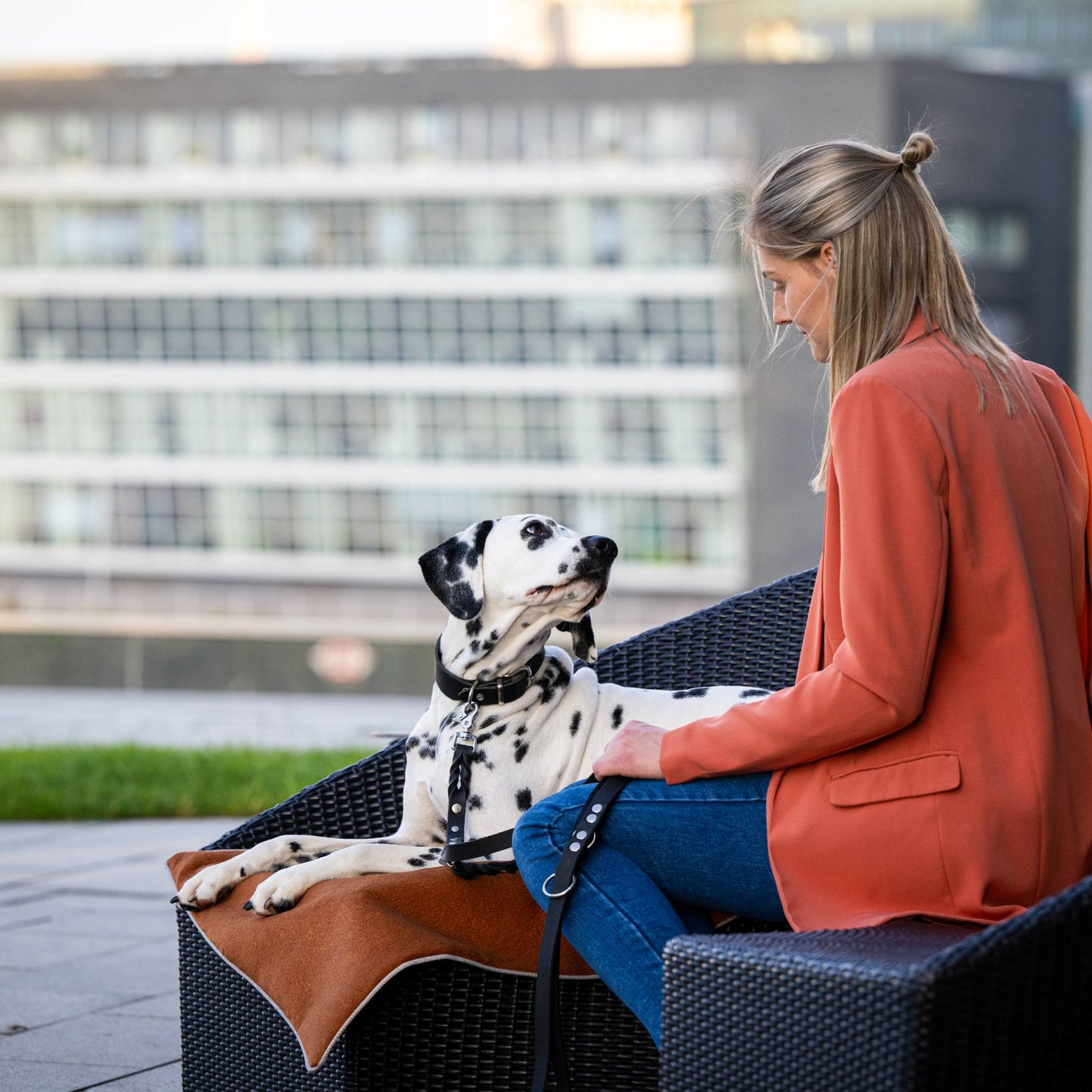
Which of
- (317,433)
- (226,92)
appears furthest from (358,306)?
Result: (226,92)

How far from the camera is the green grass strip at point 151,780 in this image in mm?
7832

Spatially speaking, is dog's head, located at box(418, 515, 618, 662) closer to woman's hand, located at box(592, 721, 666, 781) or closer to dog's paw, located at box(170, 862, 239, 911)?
dog's paw, located at box(170, 862, 239, 911)

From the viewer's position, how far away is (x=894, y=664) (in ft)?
7.10

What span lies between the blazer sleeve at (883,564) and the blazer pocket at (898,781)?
6cm

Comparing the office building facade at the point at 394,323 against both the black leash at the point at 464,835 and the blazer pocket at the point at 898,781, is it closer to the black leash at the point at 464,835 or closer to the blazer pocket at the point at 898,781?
the black leash at the point at 464,835

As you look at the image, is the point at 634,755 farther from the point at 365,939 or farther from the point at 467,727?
the point at 467,727

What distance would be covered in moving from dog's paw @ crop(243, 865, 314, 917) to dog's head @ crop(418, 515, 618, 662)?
69cm

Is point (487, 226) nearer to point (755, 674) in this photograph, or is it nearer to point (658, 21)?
point (658, 21)

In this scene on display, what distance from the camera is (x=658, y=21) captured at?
89625 mm

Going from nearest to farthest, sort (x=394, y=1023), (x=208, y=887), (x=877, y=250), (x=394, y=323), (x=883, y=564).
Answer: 1. (x=883, y=564)
2. (x=877, y=250)
3. (x=394, y=1023)
4. (x=208, y=887)
5. (x=394, y=323)

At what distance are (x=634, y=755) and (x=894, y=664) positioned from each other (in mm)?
526

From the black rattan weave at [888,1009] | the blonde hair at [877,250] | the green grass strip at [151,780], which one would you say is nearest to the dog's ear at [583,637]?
the blonde hair at [877,250]

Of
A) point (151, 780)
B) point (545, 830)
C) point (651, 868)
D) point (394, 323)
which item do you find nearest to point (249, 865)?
point (545, 830)

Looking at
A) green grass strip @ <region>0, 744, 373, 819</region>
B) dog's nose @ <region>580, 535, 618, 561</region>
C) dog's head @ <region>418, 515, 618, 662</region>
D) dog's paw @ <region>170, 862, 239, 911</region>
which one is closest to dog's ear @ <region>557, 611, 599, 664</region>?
dog's head @ <region>418, 515, 618, 662</region>
